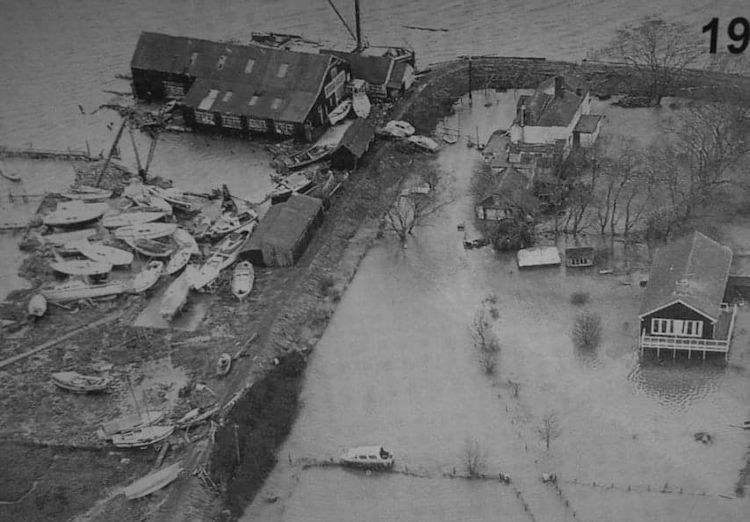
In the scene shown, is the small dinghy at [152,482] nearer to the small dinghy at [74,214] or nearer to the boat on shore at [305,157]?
the small dinghy at [74,214]

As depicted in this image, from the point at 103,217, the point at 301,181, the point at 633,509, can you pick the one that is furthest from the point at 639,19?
the point at 633,509

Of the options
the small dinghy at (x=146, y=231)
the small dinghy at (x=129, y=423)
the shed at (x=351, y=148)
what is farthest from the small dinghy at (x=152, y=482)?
the shed at (x=351, y=148)

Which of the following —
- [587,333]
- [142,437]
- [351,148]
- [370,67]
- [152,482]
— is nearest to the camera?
[152,482]

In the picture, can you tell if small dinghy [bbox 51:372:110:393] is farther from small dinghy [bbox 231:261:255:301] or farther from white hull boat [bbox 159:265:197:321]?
small dinghy [bbox 231:261:255:301]

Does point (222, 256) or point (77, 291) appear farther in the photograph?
point (222, 256)

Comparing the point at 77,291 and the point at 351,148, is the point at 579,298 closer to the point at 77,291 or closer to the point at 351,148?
the point at 351,148

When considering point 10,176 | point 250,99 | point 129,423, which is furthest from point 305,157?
point 129,423
